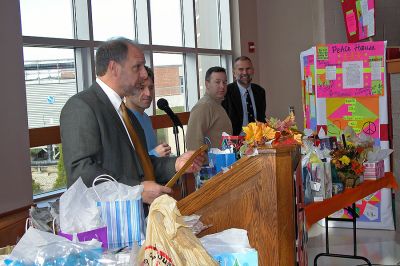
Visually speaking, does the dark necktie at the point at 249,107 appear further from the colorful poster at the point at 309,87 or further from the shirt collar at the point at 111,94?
the shirt collar at the point at 111,94

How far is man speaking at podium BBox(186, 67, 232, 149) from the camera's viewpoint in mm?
4715

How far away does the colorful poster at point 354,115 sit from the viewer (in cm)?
607

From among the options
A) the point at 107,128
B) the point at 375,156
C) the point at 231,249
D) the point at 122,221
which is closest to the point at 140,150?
the point at 107,128

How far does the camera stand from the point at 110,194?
166 cm

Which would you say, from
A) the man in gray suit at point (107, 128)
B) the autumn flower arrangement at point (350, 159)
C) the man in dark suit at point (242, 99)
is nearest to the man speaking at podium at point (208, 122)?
the autumn flower arrangement at point (350, 159)

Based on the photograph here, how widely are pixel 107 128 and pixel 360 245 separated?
12.5 ft

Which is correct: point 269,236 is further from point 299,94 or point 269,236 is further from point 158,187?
point 299,94

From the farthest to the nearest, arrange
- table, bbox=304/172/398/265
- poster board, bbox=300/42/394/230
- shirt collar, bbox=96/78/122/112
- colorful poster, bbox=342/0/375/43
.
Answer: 1. colorful poster, bbox=342/0/375/43
2. poster board, bbox=300/42/394/230
3. table, bbox=304/172/398/265
4. shirt collar, bbox=96/78/122/112

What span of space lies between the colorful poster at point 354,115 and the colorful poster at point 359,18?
184 centimetres

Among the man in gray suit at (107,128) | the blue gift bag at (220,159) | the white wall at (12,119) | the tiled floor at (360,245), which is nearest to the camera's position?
the man in gray suit at (107,128)

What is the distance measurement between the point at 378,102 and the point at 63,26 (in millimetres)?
3115

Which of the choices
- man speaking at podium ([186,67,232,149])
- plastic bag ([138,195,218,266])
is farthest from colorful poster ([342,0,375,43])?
plastic bag ([138,195,218,266])

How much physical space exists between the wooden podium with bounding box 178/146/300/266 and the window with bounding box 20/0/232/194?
3619mm

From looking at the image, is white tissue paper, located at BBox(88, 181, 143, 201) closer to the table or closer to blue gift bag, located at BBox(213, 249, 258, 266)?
blue gift bag, located at BBox(213, 249, 258, 266)
